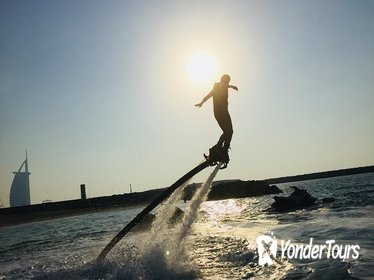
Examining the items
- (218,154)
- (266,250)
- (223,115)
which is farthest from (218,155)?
(266,250)

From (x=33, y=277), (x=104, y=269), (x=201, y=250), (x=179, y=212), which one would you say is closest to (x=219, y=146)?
(x=201, y=250)

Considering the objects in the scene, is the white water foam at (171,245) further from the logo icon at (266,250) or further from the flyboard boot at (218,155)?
the logo icon at (266,250)

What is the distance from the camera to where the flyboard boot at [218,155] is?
10.2m

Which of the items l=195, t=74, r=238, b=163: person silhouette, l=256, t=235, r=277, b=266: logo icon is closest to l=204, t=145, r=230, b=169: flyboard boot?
l=195, t=74, r=238, b=163: person silhouette

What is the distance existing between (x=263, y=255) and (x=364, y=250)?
2.82 meters

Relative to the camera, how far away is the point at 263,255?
10195mm

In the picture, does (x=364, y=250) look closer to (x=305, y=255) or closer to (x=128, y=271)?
(x=305, y=255)

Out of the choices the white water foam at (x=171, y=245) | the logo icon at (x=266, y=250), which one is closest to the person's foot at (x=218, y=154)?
the white water foam at (x=171, y=245)
